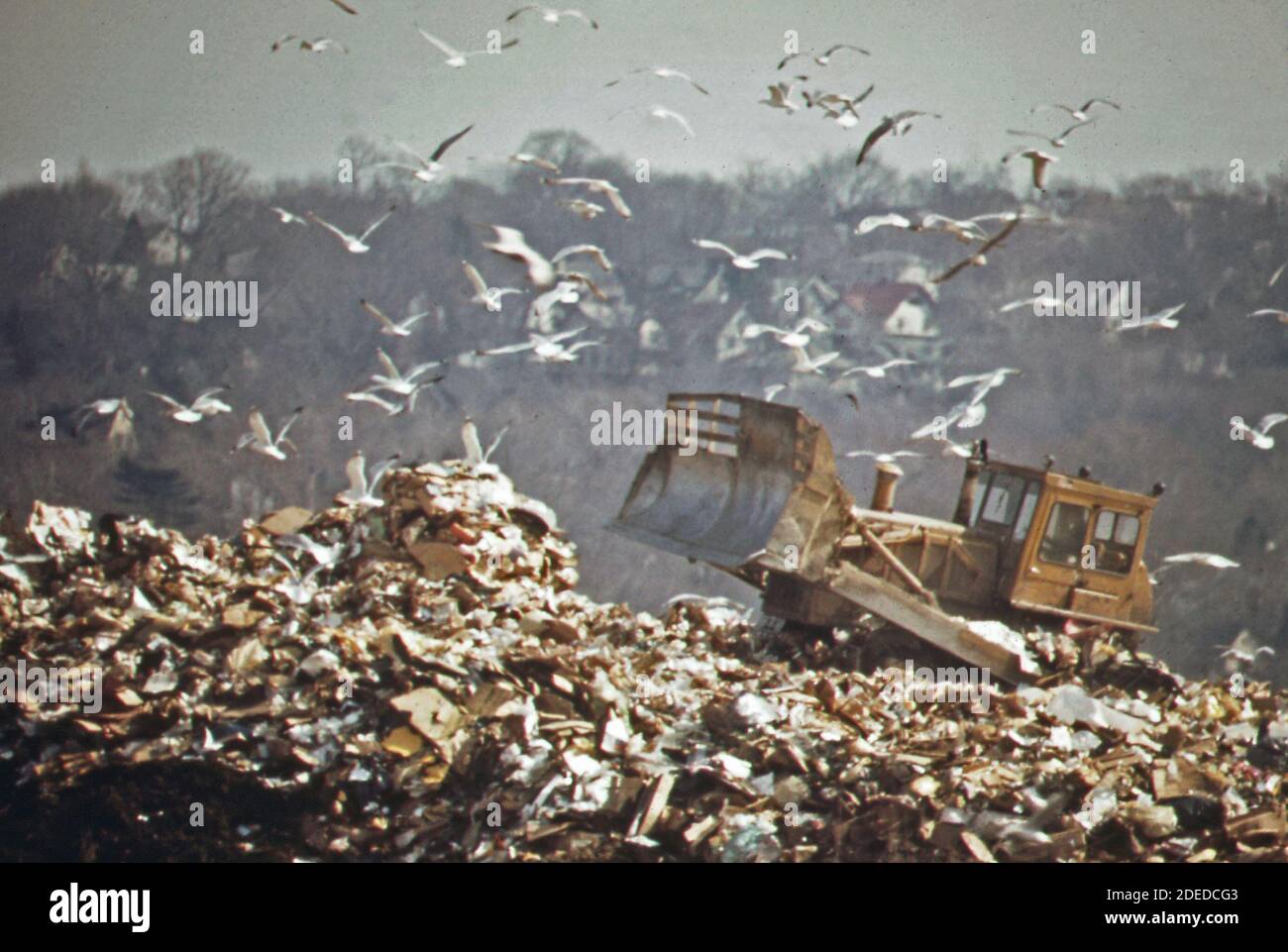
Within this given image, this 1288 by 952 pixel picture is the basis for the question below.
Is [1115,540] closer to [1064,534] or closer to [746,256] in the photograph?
[1064,534]

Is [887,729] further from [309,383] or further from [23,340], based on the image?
[23,340]

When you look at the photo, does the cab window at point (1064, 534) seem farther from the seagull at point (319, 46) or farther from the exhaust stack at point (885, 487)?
the seagull at point (319, 46)

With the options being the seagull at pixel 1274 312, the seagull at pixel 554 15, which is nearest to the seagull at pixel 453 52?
the seagull at pixel 554 15

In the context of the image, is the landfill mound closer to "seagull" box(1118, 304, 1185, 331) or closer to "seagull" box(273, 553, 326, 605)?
"seagull" box(273, 553, 326, 605)

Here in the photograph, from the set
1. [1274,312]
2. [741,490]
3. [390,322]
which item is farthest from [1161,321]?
[390,322]

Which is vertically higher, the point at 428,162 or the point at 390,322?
the point at 428,162

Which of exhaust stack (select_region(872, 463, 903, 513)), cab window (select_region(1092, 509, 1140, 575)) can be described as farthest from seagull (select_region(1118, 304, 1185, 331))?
exhaust stack (select_region(872, 463, 903, 513))
